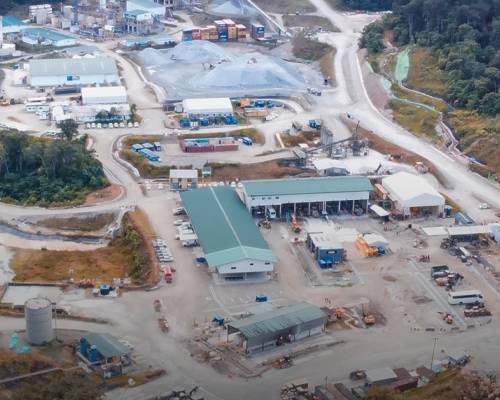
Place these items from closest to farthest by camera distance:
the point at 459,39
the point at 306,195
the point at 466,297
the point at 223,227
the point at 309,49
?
the point at 466,297 < the point at 223,227 < the point at 306,195 < the point at 459,39 < the point at 309,49

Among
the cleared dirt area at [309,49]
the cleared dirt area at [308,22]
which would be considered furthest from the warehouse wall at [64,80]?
the cleared dirt area at [308,22]

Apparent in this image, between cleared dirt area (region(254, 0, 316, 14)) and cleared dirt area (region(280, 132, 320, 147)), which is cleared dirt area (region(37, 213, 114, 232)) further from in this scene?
cleared dirt area (region(254, 0, 316, 14))

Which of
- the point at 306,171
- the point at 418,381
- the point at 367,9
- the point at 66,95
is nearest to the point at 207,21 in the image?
the point at 367,9

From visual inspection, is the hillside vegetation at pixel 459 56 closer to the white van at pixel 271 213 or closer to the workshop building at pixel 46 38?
the white van at pixel 271 213

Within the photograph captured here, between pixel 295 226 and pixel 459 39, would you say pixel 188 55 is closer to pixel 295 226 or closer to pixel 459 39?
pixel 459 39

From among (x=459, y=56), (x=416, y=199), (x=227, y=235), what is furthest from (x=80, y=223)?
(x=459, y=56)

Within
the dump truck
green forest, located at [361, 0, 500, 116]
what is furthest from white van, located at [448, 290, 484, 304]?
green forest, located at [361, 0, 500, 116]
